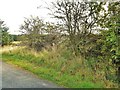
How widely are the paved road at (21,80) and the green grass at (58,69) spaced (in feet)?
1.33

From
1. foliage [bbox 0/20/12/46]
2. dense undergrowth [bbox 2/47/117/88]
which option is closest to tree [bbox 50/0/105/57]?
dense undergrowth [bbox 2/47/117/88]

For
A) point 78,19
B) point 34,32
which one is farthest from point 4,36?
point 78,19

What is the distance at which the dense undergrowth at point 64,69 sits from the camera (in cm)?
967

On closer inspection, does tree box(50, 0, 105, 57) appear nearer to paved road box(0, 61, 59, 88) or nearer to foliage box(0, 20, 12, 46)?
paved road box(0, 61, 59, 88)

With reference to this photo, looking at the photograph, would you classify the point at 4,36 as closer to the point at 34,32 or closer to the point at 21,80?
the point at 34,32

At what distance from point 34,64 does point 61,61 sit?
5.99 ft

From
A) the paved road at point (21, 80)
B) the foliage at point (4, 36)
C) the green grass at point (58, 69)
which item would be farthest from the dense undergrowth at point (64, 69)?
the foliage at point (4, 36)

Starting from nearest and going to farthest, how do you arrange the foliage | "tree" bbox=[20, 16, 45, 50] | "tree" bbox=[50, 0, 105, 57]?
"tree" bbox=[50, 0, 105, 57], "tree" bbox=[20, 16, 45, 50], the foliage

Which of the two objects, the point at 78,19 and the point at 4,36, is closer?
the point at 78,19

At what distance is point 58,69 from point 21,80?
2.27 metres

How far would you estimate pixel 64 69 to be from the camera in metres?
11.5

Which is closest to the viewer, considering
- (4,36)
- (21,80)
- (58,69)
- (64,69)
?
(21,80)

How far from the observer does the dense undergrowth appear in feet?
31.7

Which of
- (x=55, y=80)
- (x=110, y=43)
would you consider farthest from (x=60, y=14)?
(x=55, y=80)
